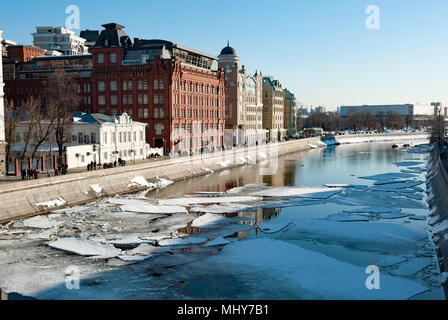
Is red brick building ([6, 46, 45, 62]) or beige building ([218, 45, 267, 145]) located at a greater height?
red brick building ([6, 46, 45, 62])

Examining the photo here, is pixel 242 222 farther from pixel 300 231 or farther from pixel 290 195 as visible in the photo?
pixel 290 195

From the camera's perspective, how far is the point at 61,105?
2872 inches

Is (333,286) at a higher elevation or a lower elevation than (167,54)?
lower

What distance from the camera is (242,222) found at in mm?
40688

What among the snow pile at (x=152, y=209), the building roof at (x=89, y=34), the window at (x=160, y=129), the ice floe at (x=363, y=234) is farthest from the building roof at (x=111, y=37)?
the building roof at (x=89, y=34)

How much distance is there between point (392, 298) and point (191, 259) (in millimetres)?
11820

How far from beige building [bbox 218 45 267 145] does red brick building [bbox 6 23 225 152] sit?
1076 inches

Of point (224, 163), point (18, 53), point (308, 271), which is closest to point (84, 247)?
point (308, 271)

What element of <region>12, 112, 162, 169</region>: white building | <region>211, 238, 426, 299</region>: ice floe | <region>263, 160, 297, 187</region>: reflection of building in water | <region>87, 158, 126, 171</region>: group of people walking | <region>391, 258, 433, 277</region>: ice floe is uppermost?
<region>12, 112, 162, 169</region>: white building

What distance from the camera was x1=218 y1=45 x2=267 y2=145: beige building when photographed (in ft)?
404

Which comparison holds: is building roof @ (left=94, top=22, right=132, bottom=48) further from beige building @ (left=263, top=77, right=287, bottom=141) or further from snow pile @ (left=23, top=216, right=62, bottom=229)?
beige building @ (left=263, top=77, right=287, bottom=141)

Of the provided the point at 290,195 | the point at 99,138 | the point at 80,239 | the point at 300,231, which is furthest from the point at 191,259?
the point at 99,138

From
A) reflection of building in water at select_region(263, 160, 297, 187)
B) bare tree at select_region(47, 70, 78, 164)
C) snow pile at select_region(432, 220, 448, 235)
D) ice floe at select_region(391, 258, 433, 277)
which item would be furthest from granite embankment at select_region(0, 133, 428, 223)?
snow pile at select_region(432, 220, 448, 235)

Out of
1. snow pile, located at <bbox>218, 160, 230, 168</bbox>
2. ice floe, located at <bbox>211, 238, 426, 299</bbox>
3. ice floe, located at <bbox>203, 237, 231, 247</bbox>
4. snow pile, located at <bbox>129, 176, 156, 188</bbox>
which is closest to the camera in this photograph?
ice floe, located at <bbox>211, 238, 426, 299</bbox>
